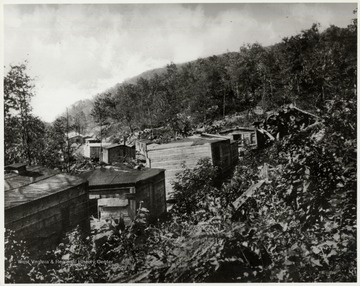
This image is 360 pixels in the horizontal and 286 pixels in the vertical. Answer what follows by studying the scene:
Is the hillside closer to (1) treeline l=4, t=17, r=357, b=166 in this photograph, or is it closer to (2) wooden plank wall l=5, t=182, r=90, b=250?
(1) treeline l=4, t=17, r=357, b=166

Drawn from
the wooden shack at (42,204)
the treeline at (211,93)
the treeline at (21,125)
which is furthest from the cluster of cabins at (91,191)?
the treeline at (211,93)

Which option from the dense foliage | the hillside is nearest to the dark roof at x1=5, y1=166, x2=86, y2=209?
the dense foliage

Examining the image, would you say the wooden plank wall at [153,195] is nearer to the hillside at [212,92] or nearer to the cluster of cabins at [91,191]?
the cluster of cabins at [91,191]

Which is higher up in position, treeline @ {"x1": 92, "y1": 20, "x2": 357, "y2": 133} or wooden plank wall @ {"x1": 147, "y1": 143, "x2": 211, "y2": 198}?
treeline @ {"x1": 92, "y1": 20, "x2": 357, "y2": 133}

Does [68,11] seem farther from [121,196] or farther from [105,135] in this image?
[105,135]

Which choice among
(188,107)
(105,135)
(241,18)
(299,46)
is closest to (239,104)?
(188,107)
